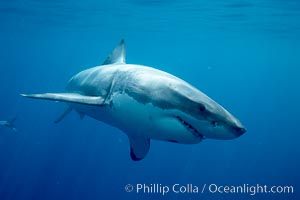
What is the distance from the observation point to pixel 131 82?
16.9ft

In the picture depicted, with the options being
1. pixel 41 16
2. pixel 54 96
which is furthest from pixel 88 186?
pixel 54 96

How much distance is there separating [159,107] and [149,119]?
0.30 meters

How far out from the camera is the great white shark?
3787 millimetres

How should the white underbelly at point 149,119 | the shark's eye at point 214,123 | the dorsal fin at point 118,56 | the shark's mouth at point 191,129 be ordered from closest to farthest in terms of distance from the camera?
the shark's eye at point 214,123, the shark's mouth at point 191,129, the white underbelly at point 149,119, the dorsal fin at point 118,56

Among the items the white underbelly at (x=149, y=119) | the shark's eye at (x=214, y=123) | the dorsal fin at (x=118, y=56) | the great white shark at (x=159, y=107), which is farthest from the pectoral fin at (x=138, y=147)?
the shark's eye at (x=214, y=123)

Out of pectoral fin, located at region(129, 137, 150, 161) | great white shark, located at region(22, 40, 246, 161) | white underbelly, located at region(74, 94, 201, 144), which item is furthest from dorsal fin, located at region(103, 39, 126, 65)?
white underbelly, located at region(74, 94, 201, 144)

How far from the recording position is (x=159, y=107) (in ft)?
13.9

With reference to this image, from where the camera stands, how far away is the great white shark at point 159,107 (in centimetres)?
379

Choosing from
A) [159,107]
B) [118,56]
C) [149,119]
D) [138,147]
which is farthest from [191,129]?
[118,56]

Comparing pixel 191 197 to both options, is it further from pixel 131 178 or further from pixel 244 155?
pixel 244 155

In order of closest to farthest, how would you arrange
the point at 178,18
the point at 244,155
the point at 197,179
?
1. the point at 178,18
2. the point at 197,179
3. the point at 244,155

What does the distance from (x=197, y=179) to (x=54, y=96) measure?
35924 mm

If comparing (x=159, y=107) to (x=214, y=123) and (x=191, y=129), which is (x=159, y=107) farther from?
(x=214, y=123)

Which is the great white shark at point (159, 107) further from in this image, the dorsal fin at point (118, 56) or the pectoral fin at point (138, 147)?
the dorsal fin at point (118, 56)
